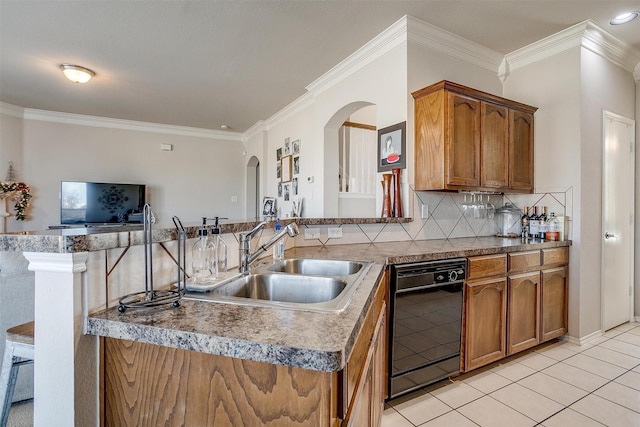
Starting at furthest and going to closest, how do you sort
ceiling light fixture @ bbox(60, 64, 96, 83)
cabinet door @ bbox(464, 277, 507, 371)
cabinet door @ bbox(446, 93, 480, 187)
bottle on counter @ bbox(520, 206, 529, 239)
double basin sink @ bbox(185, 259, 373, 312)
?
ceiling light fixture @ bbox(60, 64, 96, 83)
bottle on counter @ bbox(520, 206, 529, 239)
cabinet door @ bbox(446, 93, 480, 187)
cabinet door @ bbox(464, 277, 507, 371)
double basin sink @ bbox(185, 259, 373, 312)

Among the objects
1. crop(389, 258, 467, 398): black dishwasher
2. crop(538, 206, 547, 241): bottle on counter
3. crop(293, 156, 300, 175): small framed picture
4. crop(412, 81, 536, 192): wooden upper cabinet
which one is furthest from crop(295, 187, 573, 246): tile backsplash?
crop(293, 156, 300, 175): small framed picture

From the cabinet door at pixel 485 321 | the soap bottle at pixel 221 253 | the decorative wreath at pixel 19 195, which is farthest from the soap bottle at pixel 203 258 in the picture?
the decorative wreath at pixel 19 195

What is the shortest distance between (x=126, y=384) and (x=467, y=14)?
3077 millimetres

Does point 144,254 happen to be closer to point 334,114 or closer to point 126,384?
point 126,384

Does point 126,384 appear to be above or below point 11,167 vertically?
below

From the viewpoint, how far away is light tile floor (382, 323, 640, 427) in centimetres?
170

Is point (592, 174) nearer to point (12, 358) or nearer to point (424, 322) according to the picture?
point (424, 322)

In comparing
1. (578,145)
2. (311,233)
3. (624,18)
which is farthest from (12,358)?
(624,18)

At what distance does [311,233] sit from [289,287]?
106cm

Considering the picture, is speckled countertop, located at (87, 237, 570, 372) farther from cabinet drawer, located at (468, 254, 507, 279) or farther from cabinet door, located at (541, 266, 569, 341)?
cabinet door, located at (541, 266, 569, 341)

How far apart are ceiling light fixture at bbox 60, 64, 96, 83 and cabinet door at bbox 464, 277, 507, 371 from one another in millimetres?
4305

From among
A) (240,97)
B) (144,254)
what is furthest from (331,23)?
(144,254)

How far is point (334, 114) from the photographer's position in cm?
350

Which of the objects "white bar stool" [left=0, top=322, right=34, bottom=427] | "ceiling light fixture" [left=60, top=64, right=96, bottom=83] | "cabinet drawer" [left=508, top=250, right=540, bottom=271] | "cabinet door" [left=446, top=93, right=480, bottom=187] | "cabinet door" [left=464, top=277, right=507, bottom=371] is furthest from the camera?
→ "ceiling light fixture" [left=60, top=64, right=96, bottom=83]
